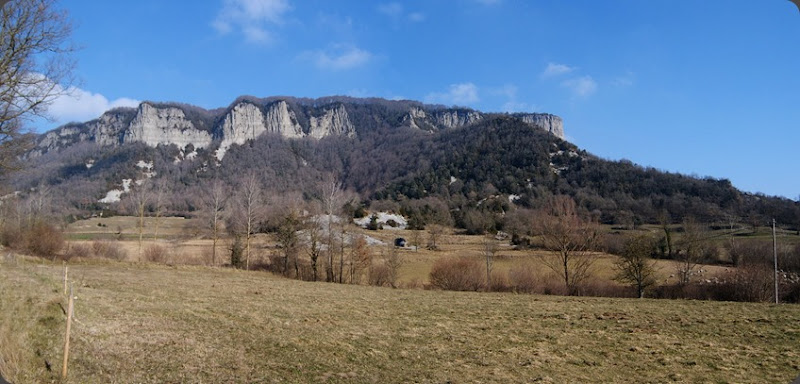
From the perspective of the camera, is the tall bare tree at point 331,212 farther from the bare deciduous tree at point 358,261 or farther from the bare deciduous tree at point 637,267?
the bare deciduous tree at point 637,267

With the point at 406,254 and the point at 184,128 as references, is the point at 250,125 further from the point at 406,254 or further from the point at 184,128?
the point at 406,254

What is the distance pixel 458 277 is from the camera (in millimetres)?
33875

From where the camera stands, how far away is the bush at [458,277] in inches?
1316

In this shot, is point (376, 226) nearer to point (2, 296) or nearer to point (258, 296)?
point (258, 296)

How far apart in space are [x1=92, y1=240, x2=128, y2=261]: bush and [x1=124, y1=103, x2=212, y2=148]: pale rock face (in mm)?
147205

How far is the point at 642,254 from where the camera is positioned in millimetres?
32562

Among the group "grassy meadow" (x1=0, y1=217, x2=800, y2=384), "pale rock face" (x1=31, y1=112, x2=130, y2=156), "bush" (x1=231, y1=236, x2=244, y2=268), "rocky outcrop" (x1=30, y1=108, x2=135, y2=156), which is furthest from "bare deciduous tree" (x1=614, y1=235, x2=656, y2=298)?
"pale rock face" (x1=31, y1=112, x2=130, y2=156)

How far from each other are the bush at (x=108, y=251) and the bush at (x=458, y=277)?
91.6 feet

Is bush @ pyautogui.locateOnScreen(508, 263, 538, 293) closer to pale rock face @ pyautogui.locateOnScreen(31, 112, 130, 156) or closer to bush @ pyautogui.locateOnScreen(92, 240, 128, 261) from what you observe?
bush @ pyautogui.locateOnScreen(92, 240, 128, 261)

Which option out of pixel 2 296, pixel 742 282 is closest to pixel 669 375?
pixel 2 296

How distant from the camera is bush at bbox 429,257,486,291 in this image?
33.4 meters

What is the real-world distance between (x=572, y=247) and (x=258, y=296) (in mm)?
25436

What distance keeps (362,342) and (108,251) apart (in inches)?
1529

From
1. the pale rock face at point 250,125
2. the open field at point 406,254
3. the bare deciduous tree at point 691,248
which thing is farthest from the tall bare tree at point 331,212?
the pale rock face at point 250,125
